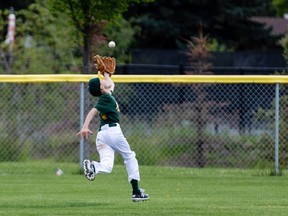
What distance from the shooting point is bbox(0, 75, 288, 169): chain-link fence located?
18328mm

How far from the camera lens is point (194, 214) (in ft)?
37.0

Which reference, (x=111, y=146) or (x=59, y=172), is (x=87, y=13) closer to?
(x=59, y=172)

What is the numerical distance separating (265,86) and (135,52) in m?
17.3

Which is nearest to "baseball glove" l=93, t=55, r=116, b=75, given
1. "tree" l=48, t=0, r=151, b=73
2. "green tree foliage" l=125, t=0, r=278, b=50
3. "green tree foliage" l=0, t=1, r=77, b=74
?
"tree" l=48, t=0, r=151, b=73

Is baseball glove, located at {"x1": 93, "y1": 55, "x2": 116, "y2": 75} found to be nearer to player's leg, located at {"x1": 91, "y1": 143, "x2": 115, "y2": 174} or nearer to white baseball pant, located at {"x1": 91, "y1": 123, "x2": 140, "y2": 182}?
white baseball pant, located at {"x1": 91, "y1": 123, "x2": 140, "y2": 182}

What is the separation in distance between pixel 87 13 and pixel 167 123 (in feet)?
8.16

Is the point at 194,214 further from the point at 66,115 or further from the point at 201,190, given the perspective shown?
the point at 66,115

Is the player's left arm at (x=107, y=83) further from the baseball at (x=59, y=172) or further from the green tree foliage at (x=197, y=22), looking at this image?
the green tree foliage at (x=197, y=22)

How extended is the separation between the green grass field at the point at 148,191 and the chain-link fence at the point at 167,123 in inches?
18.1

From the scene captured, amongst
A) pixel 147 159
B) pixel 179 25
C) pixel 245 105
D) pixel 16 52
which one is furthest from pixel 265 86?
pixel 179 25

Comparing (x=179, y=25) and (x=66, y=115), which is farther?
(x=179, y=25)

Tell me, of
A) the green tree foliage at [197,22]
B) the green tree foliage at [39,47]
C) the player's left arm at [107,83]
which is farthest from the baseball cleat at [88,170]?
the green tree foliage at [197,22]

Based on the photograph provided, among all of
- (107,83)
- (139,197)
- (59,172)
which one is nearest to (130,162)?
(139,197)

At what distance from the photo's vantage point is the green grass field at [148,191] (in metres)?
11.8
